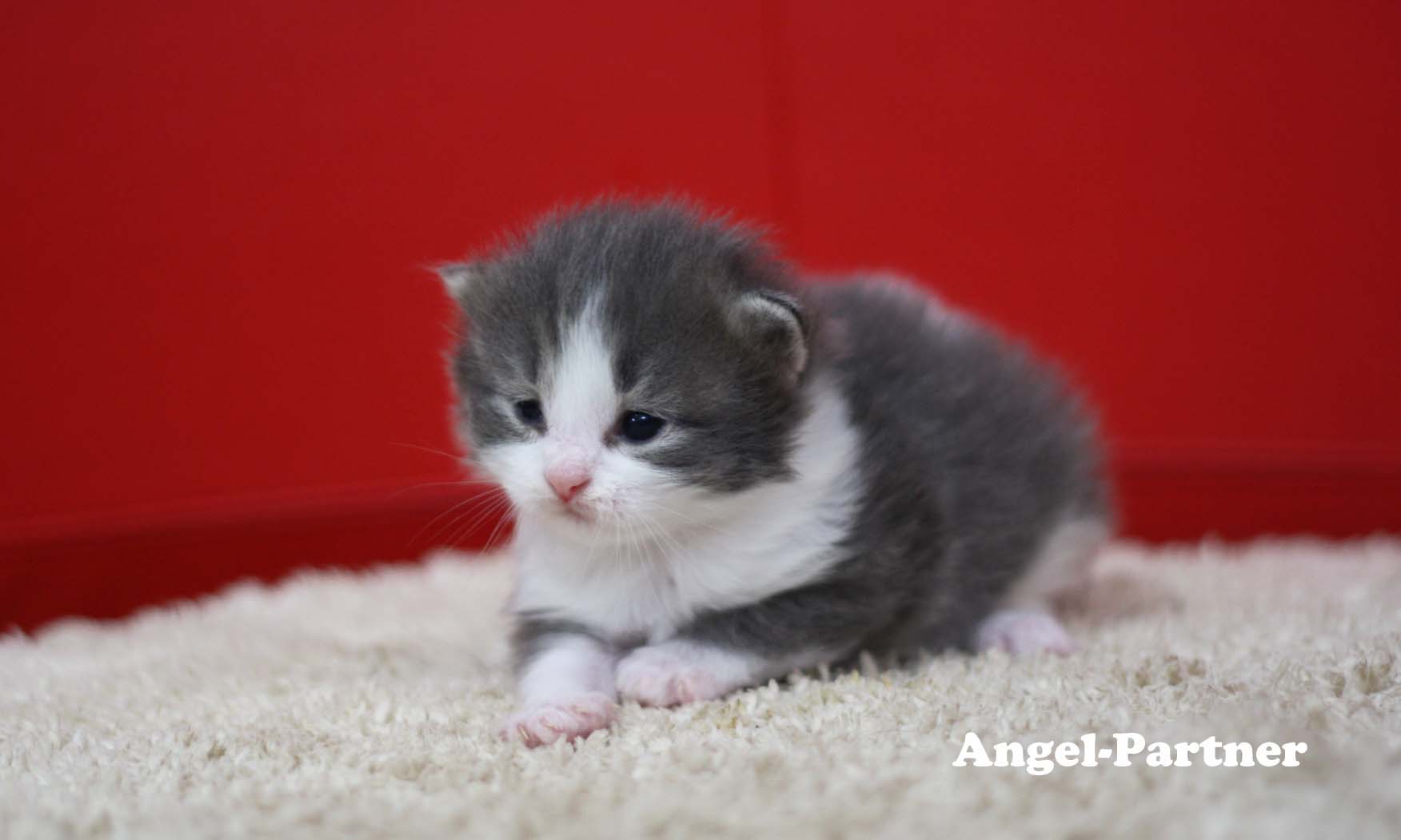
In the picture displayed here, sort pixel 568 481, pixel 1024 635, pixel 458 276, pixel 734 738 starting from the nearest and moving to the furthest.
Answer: pixel 734 738 → pixel 568 481 → pixel 458 276 → pixel 1024 635

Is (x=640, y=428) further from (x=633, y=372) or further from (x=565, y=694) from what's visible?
(x=565, y=694)

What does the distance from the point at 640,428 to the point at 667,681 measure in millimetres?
330

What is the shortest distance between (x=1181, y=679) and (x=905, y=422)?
1.80 ft

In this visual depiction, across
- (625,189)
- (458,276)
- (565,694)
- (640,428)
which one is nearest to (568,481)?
(640,428)

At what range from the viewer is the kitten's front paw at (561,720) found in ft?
5.13

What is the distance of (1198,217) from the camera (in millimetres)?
3115

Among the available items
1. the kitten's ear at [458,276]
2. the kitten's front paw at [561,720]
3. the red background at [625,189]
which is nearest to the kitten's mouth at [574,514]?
the kitten's front paw at [561,720]

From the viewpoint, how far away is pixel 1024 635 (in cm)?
204

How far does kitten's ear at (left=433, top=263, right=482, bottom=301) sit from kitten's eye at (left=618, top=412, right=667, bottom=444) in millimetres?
372

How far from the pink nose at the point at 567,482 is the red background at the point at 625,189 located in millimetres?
1470

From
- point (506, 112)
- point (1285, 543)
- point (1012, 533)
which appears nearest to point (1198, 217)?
point (1285, 543)

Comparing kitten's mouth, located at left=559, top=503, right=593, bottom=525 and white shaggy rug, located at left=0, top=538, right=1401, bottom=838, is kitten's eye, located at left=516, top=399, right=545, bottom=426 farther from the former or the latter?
white shaggy rug, located at left=0, top=538, right=1401, bottom=838

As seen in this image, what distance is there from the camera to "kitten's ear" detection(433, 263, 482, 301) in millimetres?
1891

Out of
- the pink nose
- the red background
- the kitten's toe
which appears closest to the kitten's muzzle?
the pink nose
